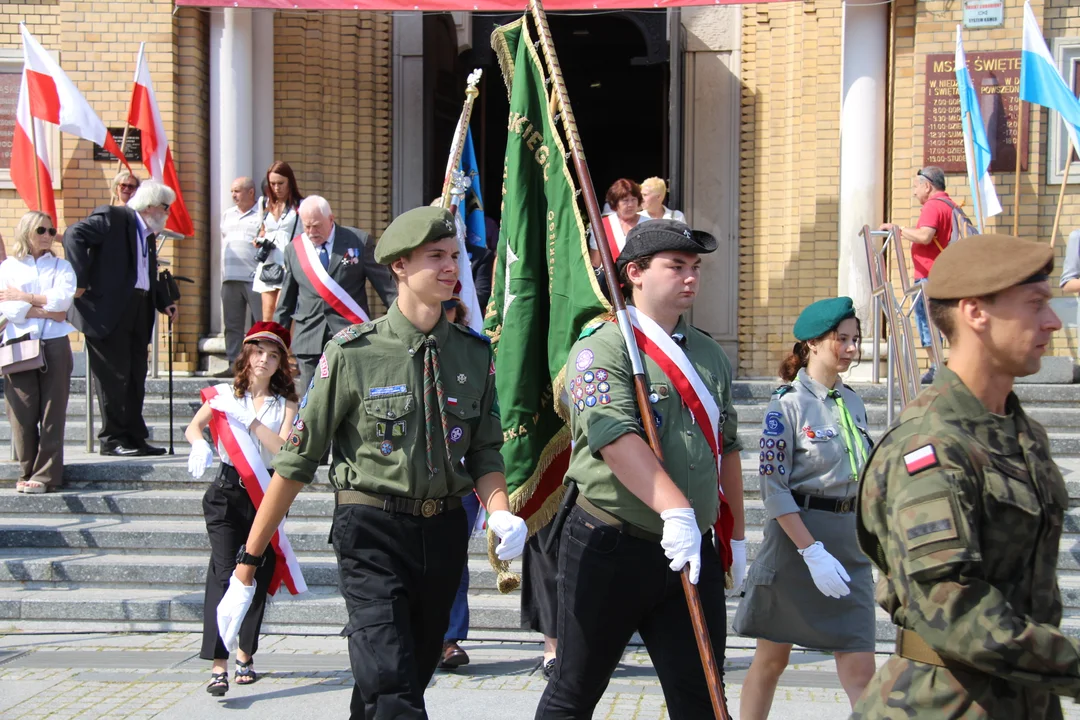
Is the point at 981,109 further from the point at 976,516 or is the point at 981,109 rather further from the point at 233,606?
the point at 976,516

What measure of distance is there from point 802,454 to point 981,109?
7.01m

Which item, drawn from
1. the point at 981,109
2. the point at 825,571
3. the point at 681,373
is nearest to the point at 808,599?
the point at 825,571

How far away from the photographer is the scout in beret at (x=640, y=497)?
376 cm

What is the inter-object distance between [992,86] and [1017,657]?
9.32 metres

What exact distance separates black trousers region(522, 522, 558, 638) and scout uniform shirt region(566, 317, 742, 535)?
175 centimetres

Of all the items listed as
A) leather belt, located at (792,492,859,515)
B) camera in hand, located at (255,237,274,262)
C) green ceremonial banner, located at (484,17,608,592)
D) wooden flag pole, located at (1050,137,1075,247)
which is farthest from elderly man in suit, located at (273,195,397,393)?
wooden flag pole, located at (1050,137,1075,247)

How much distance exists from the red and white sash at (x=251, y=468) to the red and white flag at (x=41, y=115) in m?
4.84

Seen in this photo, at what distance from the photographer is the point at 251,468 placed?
6.04 meters

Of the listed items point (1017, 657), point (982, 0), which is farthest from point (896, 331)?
point (1017, 657)

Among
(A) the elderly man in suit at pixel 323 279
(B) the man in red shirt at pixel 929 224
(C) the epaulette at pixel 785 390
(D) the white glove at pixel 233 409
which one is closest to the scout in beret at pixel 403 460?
(C) the epaulette at pixel 785 390

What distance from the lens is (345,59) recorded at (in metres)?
12.2

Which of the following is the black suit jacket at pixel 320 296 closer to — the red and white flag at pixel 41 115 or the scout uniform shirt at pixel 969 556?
the red and white flag at pixel 41 115

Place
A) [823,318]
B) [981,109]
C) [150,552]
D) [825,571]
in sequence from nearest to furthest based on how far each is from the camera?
[825,571], [823,318], [150,552], [981,109]

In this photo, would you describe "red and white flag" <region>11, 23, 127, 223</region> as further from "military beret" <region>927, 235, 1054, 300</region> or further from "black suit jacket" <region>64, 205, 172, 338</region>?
"military beret" <region>927, 235, 1054, 300</region>
